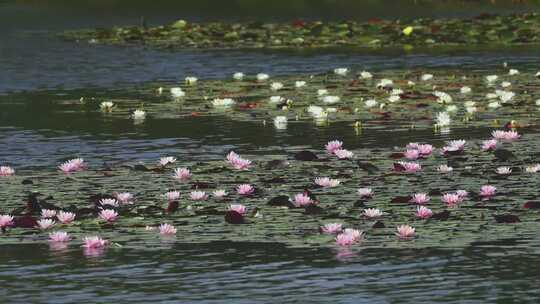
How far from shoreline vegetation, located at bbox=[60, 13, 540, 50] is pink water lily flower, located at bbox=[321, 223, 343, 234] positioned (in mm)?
16767

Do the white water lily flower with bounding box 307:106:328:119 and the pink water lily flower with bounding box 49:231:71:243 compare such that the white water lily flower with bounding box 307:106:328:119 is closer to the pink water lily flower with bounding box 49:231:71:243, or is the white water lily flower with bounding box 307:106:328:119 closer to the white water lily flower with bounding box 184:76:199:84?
the white water lily flower with bounding box 184:76:199:84

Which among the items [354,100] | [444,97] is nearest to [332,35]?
[354,100]

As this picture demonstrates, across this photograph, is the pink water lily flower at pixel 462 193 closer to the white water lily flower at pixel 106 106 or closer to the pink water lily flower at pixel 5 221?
the pink water lily flower at pixel 5 221

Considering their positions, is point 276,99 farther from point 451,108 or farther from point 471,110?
point 471,110

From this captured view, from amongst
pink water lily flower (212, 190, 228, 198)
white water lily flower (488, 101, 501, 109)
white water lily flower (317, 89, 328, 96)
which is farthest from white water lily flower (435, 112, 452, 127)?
pink water lily flower (212, 190, 228, 198)

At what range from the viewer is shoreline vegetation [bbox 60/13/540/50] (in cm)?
2588

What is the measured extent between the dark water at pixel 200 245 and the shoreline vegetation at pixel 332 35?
4.38ft

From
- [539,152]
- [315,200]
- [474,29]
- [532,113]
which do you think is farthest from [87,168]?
[474,29]

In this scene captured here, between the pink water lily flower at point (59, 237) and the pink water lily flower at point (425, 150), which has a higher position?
the pink water lily flower at point (59, 237)

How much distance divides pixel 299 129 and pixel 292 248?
19.2 feet

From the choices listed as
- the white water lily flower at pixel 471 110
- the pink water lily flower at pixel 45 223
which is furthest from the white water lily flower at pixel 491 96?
the pink water lily flower at pixel 45 223

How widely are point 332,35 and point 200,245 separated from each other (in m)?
19.0

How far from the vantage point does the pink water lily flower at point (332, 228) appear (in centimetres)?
856

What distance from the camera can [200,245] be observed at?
8.53 m
